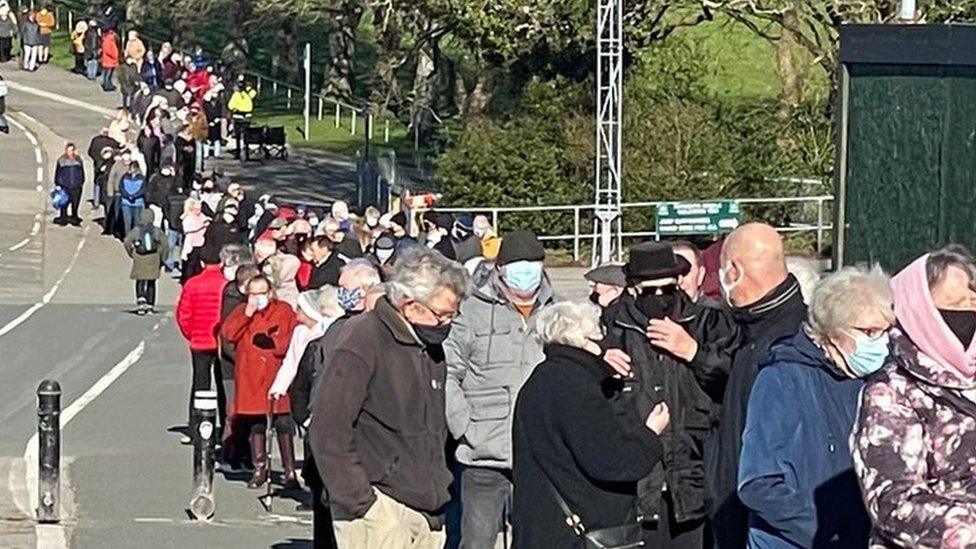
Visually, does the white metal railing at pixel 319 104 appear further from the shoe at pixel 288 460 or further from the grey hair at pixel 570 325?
the grey hair at pixel 570 325

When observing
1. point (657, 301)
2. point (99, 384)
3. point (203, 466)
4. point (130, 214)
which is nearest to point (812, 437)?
point (657, 301)

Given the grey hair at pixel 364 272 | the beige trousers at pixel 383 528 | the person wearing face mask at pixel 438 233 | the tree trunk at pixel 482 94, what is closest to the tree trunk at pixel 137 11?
the tree trunk at pixel 482 94

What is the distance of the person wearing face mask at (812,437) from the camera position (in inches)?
249

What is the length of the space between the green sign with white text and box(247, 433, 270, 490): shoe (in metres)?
17.9

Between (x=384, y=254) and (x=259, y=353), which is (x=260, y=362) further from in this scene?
(x=384, y=254)

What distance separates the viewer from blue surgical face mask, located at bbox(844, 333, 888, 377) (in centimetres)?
621

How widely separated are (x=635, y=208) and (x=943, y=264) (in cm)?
3012

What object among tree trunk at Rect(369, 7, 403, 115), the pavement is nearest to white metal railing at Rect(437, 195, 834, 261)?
the pavement

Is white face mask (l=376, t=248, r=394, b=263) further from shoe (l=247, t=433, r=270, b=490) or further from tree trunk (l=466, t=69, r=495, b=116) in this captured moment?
tree trunk (l=466, t=69, r=495, b=116)

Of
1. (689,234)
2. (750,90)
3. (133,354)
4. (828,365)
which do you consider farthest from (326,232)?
(750,90)

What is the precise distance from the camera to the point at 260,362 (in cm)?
1482

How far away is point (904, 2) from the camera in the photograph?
1020 cm

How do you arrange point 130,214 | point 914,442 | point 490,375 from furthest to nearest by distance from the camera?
point 130,214 → point 490,375 → point 914,442

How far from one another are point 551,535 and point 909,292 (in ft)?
8.65
